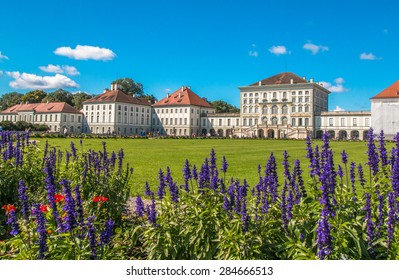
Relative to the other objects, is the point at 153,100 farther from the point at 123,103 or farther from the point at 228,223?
the point at 228,223

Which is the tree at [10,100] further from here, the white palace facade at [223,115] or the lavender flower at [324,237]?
the lavender flower at [324,237]

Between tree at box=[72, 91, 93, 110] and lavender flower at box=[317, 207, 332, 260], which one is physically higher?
tree at box=[72, 91, 93, 110]

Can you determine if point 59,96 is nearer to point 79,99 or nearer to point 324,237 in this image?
point 79,99

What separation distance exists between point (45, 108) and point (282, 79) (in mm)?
56734

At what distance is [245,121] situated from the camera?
85562 mm

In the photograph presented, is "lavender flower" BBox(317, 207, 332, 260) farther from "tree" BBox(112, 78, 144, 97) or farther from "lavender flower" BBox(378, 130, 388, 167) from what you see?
"tree" BBox(112, 78, 144, 97)

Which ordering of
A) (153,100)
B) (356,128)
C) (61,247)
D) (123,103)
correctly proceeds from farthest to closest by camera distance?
(153,100) → (123,103) → (356,128) → (61,247)

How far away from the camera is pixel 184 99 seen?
295 feet

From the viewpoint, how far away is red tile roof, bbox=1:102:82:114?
282 feet

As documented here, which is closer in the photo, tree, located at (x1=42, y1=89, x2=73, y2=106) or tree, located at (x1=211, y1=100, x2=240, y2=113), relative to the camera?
tree, located at (x1=42, y1=89, x2=73, y2=106)

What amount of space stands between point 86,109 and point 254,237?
9252cm

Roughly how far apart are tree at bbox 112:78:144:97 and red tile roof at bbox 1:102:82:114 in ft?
52.2

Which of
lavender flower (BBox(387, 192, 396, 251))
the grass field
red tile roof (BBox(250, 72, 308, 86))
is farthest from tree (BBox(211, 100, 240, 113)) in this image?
lavender flower (BBox(387, 192, 396, 251))
